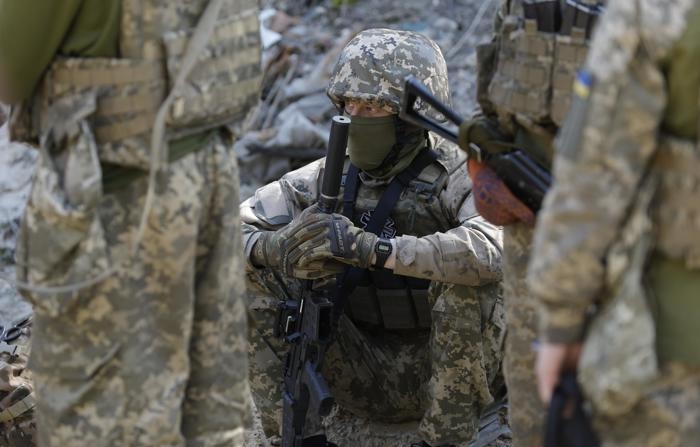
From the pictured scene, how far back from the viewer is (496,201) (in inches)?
135

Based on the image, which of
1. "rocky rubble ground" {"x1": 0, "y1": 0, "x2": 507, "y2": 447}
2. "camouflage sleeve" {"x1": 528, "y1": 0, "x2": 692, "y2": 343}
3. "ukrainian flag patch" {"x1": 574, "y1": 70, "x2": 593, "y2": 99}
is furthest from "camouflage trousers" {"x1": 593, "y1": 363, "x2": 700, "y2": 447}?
"rocky rubble ground" {"x1": 0, "y1": 0, "x2": 507, "y2": 447}

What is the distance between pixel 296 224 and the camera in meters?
4.39

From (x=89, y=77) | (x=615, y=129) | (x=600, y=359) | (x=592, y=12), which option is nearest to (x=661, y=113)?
(x=615, y=129)

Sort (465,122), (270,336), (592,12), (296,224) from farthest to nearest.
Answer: (270,336) → (296,224) → (465,122) → (592,12)

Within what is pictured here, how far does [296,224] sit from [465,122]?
1078mm

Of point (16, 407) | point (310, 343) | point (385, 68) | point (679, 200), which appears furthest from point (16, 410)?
point (679, 200)

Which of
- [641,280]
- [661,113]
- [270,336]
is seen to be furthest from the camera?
[270,336]

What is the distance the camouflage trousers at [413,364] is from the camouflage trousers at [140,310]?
1414 mm

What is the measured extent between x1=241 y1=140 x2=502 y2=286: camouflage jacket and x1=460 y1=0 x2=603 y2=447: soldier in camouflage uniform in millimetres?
762

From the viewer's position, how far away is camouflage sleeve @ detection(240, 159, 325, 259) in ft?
15.6

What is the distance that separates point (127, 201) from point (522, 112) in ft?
3.78

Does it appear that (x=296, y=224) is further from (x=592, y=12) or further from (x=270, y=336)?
(x=592, y=12)

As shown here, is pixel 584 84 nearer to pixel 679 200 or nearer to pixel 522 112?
pixel 679 200

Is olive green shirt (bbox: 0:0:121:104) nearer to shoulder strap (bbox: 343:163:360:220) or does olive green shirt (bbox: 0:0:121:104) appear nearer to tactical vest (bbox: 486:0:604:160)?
tactical vest (bbox: 486:0:604:160)
